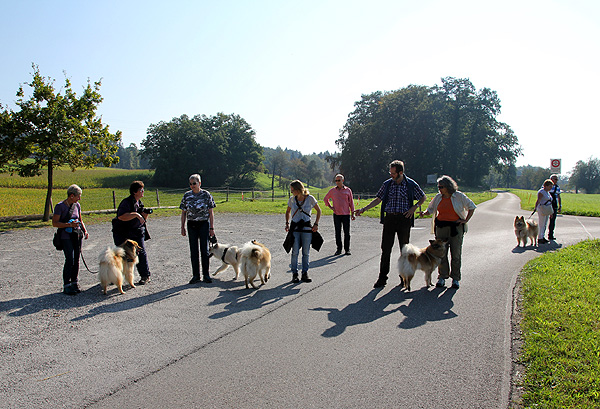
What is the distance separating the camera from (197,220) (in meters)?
7.55

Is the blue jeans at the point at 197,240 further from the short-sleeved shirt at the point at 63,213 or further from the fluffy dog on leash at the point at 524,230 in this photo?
the fluffy dog on leash at the point at 524,230

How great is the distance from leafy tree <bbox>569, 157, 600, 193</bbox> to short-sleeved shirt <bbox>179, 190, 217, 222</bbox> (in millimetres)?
149381

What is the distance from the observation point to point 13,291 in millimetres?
7004

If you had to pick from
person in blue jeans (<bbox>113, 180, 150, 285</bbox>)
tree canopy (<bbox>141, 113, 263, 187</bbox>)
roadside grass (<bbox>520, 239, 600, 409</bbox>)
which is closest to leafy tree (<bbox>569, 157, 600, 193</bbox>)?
tree canopy (<bbox>141, 113, 263, 187</bbox>)

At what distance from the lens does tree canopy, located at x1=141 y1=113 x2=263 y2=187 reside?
2741 inches

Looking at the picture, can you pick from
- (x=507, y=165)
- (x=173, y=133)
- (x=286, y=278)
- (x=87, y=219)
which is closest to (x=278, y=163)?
(x=173, y=133)

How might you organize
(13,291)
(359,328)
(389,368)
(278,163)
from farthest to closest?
(278,163) < (13,291) < (359,328) < (389,368)

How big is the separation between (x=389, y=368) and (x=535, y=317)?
2.59 meters

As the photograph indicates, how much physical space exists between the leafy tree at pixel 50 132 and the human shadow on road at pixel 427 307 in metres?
18.6

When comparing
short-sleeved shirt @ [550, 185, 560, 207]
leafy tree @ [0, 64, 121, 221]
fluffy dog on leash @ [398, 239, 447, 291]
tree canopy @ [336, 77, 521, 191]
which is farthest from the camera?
tree canopy @ [336, 77, 521, 191]

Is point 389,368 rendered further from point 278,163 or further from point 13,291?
point 278,163

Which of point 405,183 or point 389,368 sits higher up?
point 405,183

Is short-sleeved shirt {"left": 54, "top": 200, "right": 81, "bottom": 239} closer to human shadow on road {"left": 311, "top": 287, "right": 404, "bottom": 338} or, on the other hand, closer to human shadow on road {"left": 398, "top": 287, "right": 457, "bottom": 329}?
human shadow on road {"left": 311, "top": 287, "right": 404, "bottom": 338}

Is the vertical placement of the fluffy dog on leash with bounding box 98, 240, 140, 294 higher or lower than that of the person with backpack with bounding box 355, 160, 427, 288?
lower
